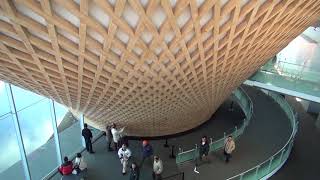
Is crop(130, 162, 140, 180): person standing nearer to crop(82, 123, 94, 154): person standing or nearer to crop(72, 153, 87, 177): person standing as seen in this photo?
crop(72, 153, 87, 177): person standing

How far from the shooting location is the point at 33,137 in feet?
54.9

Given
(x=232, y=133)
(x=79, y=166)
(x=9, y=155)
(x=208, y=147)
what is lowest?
(x=9, y=155)

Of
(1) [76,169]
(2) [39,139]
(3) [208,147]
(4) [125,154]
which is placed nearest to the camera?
(1) [76,169]

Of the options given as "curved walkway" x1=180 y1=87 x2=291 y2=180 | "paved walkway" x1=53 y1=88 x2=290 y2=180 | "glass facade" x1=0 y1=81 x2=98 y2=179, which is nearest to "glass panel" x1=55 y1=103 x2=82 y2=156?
"glass facade" x1=0 y1=81 x2=98 y2=179

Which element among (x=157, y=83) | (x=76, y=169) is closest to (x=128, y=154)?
(x=76, y=169)

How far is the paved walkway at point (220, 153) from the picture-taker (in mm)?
13492

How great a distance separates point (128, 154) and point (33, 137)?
679cm

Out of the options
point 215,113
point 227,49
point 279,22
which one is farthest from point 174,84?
point 215,113

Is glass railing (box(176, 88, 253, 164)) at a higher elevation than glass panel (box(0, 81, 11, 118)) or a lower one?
lower

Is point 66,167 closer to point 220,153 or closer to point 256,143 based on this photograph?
point 220,153

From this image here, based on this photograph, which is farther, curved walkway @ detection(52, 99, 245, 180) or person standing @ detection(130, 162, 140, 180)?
curved walkway @ detection(52, 99, 245, 180)

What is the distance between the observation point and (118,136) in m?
14.4

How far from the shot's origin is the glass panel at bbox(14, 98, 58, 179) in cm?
1420

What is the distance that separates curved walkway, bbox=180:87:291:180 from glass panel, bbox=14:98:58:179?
6286 millimetres
